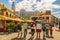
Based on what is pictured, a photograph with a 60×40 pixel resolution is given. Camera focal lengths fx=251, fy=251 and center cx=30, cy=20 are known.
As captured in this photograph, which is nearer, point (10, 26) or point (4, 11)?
point (10, 26)

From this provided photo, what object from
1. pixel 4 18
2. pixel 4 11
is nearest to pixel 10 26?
pixel 4 11

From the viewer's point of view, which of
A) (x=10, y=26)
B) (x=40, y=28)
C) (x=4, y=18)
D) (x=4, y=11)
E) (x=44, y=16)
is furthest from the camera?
(x=4, y=11)

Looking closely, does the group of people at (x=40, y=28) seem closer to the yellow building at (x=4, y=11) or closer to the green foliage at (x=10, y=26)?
the green foliage at (x=10, y=26)

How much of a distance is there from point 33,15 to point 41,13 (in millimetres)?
549

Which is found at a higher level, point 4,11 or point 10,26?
point 4,11

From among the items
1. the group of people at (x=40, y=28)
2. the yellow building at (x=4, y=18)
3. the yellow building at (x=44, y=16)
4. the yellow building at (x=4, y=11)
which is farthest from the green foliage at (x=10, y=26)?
the group of people at (x=40, y=28)

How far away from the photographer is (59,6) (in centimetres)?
1597

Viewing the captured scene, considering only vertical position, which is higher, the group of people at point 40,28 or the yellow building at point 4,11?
the yellow building at point 4,11

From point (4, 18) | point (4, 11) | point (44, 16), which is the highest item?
point (4, 11)

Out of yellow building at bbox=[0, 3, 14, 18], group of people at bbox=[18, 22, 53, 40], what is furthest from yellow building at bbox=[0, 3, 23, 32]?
group of people at bbox=[18, 22, 53, 40]

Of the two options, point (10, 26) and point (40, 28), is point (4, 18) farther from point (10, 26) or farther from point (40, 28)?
point (40, 28)

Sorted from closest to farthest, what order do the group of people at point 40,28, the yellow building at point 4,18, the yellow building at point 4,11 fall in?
the group of people at point 40,28 < the yellow building at point 4,18 < the yellow building at point 4,11

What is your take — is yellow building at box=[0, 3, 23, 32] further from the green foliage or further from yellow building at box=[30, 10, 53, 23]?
yellow building at box=[30, 10, 53, 23]

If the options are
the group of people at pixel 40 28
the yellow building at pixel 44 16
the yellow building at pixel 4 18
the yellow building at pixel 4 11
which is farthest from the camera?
the yellow building at pixel 4 11
